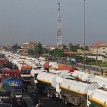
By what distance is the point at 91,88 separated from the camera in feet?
74.8

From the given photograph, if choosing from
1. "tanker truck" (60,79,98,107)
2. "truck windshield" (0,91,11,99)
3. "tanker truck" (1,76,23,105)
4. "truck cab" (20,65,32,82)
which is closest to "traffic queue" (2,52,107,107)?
"tanker truck" (60,79,98,107)

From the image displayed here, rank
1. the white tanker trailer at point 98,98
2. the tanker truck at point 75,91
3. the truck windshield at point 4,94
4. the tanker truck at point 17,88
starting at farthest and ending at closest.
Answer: the tanker truck at point 17,88
the tanker truck at point 75,91
the truck windshield at point 4,94
the white tanker trailer at point 98,98

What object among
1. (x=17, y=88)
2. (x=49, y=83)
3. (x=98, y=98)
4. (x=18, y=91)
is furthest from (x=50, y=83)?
(x=98, y=98)

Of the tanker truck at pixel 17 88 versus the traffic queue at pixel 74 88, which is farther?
the tanker truck at pixel 17 88

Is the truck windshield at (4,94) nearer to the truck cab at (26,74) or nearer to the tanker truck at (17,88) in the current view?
the tanker truck at (17,88)

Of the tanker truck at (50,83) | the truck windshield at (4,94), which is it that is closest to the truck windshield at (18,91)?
the truck windshield at (4,94)

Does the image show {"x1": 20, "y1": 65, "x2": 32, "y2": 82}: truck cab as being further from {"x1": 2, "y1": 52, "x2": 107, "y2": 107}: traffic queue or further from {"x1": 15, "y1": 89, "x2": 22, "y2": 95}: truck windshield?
{"x1": 15, "y1": 89, "x2": 22, "y2": 95}: truck windshield

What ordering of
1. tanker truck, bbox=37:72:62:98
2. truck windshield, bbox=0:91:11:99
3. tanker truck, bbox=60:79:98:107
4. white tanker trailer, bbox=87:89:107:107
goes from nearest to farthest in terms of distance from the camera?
white tanker trailer, bbox=87:89:107:107
truck windshield, bbox=0:91:11:99
tanker truck, bbox=60:79:98:107
tanker truck, bbox=37:72:62:98

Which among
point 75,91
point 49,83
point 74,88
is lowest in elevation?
point 49,83

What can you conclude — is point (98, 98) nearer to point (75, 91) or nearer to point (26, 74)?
point (75, 91)

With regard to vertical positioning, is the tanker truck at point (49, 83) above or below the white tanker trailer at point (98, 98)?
below

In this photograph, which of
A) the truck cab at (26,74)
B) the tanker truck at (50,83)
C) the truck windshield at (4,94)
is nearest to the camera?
the truck windshield at (4,94)

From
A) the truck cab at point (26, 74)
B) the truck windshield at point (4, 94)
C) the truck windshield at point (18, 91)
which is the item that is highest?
the truck windshield at point (4, 94)

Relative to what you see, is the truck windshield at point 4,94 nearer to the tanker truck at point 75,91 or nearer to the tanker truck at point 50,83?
the tanker truck at point 75,91
